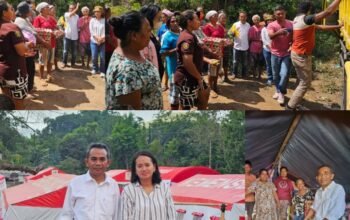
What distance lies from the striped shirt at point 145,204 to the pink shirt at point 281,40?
1324mm

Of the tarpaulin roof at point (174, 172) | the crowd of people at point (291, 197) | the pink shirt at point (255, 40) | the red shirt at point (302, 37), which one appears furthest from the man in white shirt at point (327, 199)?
the pink shirt at point (255, 40)

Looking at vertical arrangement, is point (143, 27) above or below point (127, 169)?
above

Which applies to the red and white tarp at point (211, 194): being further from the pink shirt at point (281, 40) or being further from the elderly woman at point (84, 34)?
the elderly woman at point (84, 34)

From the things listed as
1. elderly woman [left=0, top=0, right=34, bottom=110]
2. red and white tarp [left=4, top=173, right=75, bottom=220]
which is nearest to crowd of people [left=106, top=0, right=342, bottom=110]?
elderly woman [left=0, top=0, right=34, bottom=110]

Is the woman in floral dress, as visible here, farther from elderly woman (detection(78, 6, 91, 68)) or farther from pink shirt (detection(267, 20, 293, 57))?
elderly woman (detection(78, 6, 91, 68))

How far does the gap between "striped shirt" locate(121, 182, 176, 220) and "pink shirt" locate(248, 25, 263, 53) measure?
123cm

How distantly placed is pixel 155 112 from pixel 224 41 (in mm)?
836

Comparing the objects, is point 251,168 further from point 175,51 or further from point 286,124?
point 175,51

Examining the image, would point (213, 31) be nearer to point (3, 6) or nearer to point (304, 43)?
point (304, 43)

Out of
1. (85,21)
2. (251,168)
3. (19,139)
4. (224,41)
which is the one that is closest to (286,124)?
(251,168)

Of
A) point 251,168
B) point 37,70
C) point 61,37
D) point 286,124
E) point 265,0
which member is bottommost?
point 251,168

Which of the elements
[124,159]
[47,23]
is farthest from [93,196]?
[47,23]

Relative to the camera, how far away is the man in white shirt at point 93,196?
3492 mm

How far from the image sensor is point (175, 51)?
3787 millimetres
